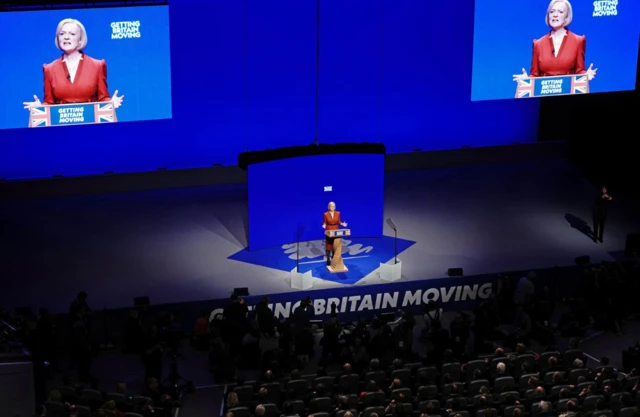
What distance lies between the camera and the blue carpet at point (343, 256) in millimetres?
19719

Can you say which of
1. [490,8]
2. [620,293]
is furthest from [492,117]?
[620,293]

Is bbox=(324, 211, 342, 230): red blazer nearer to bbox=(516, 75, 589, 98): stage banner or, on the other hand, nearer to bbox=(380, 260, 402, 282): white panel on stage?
bbox=(380, 260, 402, 282): white panel on stage

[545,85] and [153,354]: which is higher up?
[545,85]

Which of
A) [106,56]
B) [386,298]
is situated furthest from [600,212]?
[106,56]

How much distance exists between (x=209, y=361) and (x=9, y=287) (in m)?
4.43

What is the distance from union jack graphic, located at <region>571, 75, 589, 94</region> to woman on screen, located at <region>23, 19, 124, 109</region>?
1031cm

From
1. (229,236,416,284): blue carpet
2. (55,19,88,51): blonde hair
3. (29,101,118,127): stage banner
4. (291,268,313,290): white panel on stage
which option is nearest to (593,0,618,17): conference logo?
(229,236,416,284): blue carpet

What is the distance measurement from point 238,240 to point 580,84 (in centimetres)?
843

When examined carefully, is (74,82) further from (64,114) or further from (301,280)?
(301,280)

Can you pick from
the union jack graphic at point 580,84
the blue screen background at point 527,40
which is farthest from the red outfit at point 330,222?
the union jack graphic at point 580,84

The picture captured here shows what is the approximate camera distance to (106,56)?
66.9 ft

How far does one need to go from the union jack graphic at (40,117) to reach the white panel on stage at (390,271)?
721 cm

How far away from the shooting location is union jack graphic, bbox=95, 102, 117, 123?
20.5 m

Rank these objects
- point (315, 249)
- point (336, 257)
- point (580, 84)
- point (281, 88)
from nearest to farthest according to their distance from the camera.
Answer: point (336, 257) → point (315, 249) → point (580, 84) → point (281, 88)
